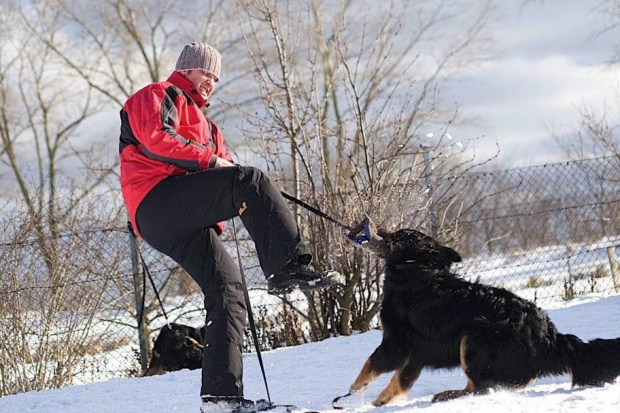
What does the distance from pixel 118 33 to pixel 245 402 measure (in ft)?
66.2

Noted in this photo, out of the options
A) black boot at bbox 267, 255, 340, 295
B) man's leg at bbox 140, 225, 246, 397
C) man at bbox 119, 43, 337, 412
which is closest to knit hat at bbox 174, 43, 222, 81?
man at bbox 119, 43, 337, 412

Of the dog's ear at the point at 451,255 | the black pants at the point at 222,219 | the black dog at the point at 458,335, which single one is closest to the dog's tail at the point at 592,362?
the black dog at the point at 458,335

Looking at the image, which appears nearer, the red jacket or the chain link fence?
the red jacket

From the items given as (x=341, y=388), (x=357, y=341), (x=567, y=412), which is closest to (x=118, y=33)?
(x=357, y=341)

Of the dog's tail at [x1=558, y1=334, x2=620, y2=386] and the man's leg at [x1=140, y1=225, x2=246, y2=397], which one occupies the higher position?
the man's leg at [x1=140, y1=225, x2=246, y2=397]

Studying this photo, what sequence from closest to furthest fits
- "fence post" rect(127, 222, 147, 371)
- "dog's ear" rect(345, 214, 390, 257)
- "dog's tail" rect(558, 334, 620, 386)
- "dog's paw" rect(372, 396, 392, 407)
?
1. "dog's tail" rect(558, 334, 620, 386)
2. "dog's paw" rect(372, 396, 392, 407)
3. "dog's ear" rect(345, 214, 390, 257)
4. "fence post" rect(127, 222, 147, 371)

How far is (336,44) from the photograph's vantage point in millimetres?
7703

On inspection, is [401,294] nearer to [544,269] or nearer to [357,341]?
[357,341]

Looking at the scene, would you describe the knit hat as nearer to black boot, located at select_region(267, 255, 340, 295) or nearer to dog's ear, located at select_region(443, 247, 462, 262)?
black boot, located at select_region(267, 255, 340, 295)

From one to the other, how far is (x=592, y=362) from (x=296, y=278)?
1493 mm

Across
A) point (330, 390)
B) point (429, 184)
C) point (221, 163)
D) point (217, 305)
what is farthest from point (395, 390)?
point (429, 184)

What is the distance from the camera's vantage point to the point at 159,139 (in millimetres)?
3160

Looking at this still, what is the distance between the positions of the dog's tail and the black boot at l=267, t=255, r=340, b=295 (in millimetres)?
1266

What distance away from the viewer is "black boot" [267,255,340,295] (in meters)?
3.28
